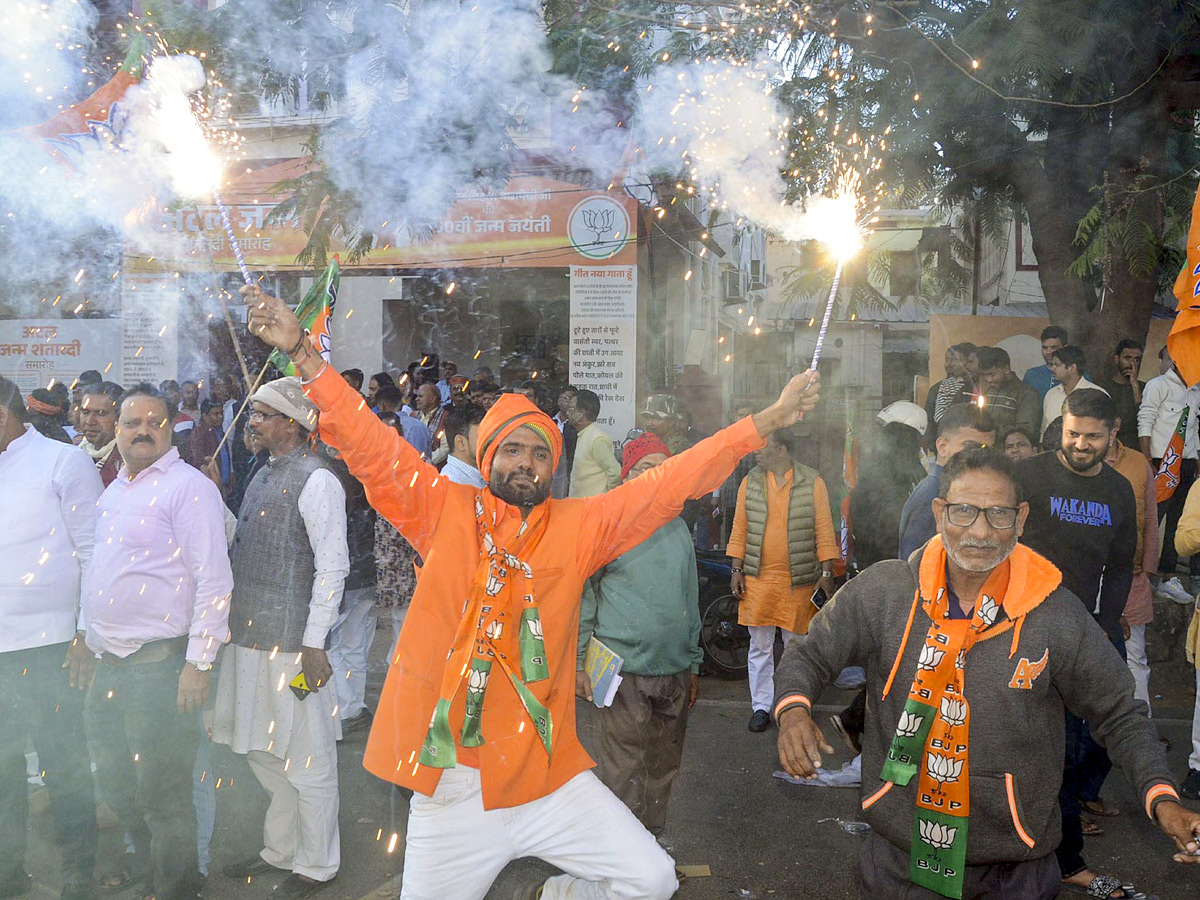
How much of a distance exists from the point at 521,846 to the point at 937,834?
1.17 metres

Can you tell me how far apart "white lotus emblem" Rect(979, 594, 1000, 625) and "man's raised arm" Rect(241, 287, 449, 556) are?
1.64 m

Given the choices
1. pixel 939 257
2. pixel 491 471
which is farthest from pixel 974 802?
pixel 939 257

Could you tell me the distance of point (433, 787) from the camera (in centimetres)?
299

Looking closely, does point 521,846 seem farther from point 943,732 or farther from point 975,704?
point 975,704

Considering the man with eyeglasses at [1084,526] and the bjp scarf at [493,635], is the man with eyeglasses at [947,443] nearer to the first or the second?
the man with eyeglasses at [1084,526]

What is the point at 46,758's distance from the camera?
A: 14.4 feet

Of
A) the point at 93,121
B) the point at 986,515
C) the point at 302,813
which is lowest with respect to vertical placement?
the point at 302,813

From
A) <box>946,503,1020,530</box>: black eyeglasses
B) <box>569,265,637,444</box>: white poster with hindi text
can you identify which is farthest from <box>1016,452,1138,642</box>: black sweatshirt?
<box>569,265,637,444</box>: white poster with hindi text

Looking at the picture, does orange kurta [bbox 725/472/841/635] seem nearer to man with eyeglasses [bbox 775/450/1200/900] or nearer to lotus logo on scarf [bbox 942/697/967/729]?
man with eyeglasses [bbox 775/450/1200/900]

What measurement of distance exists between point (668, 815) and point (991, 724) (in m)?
2.98

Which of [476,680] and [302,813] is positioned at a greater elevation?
[476,680]

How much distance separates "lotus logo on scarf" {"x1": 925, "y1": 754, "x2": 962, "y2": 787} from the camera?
271 centimetres

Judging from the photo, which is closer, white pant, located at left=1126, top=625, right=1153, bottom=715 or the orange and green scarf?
the orange and green scarf

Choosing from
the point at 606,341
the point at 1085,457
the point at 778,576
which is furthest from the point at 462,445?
the point at 606,341
